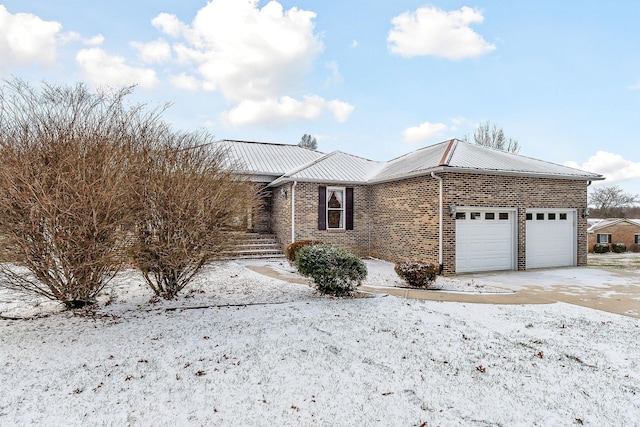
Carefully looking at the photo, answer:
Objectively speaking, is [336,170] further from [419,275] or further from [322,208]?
[419,275]

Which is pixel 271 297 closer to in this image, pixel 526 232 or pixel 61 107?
pixel 61 107

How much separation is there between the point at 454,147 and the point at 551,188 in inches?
139

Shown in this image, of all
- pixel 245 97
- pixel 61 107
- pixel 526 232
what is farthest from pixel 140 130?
pixel 526 232

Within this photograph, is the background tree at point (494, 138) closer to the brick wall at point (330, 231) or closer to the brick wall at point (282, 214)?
the brick wall at point (330, 231)

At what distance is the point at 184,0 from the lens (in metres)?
10.1

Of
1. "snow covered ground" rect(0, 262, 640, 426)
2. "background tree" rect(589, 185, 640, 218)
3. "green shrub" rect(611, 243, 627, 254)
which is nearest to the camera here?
"snow covered ground" rect(0, 262, 640, 426)

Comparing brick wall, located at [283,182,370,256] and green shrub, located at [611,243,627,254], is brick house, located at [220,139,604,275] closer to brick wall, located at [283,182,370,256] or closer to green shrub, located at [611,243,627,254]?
brick wall, located at [283,182,370,256]

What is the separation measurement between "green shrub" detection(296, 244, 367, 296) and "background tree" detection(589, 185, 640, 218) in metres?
44.0

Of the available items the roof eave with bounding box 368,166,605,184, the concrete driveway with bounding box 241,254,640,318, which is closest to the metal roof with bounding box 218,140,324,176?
the roof eave with bounding box 368,166,605,184

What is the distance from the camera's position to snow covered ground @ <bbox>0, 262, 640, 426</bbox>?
10.7 feet

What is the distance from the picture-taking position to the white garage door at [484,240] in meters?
11.2

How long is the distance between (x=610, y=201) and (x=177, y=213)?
49118 mm

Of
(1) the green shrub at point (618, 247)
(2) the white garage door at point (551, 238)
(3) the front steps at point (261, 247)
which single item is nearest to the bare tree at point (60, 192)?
(3) the front steps at point (261, 247)

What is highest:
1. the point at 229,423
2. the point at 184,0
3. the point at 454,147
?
the point at 184,0
